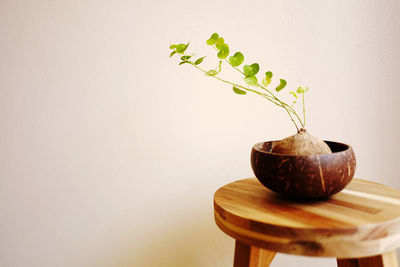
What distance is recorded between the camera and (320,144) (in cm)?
60

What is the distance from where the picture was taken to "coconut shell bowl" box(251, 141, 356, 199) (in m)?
0.54

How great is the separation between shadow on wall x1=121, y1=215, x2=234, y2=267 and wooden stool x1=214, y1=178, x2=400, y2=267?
1.22ft

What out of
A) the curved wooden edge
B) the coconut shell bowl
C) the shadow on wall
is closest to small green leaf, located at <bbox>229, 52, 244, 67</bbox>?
the coconut shell bowl

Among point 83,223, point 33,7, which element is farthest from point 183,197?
point 33,7

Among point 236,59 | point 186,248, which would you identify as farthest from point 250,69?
point 186,248

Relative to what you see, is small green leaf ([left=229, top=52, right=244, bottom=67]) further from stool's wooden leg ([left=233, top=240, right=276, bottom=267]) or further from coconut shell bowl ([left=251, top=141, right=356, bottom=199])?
stool's wooden leg ([left=233, top=240, right=276, bottom=267])

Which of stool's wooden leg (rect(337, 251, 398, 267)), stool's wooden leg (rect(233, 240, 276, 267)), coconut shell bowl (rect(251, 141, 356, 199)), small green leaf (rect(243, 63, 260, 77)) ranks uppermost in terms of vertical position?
small green leaf (rect(243, 63, 260, 77))

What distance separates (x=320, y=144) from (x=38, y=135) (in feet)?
2.71

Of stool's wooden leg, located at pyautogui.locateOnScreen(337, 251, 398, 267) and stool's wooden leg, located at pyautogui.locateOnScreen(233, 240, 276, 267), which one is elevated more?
stool's wooden leg, located at pyautogui.locateOnScreen(337, 251, 398, 267)

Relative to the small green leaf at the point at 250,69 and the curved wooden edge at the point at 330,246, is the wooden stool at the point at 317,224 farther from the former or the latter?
the small green leaf at the point at 250,69

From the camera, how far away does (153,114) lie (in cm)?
93

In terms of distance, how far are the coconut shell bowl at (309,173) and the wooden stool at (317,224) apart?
3 cm

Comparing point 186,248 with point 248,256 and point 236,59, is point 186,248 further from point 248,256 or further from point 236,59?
point 236,59

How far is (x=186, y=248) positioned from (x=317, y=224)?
64cm
